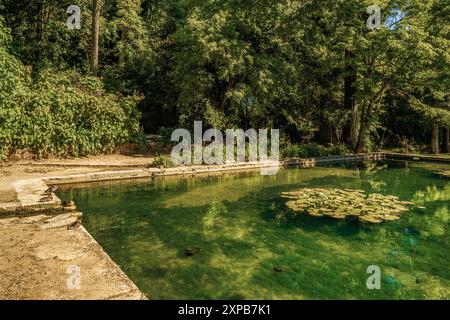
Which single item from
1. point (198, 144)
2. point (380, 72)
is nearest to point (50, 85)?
point (198, 144)

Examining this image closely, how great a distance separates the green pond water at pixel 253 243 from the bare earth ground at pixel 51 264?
548 millimetres

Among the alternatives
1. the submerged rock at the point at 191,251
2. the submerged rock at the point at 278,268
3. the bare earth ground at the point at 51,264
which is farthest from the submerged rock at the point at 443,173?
the bare earth ground at the point at 51,264

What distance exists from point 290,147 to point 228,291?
13.0 meters

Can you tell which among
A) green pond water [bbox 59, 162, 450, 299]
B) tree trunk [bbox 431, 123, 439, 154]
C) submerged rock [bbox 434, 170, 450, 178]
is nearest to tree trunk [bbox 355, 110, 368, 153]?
submerged rock [bbox 434, 170, 450, 178]

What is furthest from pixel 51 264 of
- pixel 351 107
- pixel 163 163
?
pixel 351 107

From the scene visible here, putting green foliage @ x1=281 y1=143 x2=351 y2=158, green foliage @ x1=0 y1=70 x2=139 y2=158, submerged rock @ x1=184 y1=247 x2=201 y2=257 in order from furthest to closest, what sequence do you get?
green foliage @ x1=281 y1=143 x2=351 y2=158, green foliage @ x1=0 y1=70 x2=139 y2=158, submerged rock @ x1=184 y1=247 x2=201 y2=257

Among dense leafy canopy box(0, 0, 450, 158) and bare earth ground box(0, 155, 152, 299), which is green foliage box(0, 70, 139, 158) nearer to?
dense leafy canopy box(0, 0, 450, 158)

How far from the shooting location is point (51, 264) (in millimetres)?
4711

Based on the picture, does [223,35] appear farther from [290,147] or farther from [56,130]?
[56,130]

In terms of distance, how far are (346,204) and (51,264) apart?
21.9 feet

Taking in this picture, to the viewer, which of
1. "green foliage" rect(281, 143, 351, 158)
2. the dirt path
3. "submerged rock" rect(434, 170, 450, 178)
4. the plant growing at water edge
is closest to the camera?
the dirt path

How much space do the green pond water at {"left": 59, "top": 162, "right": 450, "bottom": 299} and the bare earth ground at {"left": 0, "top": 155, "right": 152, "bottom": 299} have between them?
1.80 feet

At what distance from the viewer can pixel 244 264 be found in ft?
18.2

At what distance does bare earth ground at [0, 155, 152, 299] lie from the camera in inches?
157
